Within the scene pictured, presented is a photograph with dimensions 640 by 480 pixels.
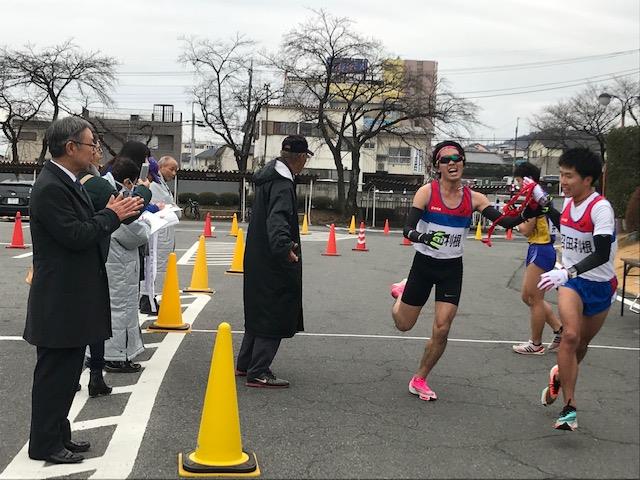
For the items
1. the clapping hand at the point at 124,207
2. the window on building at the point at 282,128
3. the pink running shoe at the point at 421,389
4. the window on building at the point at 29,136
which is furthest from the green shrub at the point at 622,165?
the window on building at the point at 29,136

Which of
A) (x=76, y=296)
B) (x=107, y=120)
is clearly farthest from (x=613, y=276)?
(x=107, y=120)

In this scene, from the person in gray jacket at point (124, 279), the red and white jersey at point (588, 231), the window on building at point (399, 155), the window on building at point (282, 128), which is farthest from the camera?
the window on building at point (399, 155)

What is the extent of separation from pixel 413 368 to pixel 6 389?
11.0 feet

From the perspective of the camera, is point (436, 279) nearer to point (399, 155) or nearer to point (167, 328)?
point (167, 328)

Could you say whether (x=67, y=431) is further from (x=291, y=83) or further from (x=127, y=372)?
(x=291, y=83)

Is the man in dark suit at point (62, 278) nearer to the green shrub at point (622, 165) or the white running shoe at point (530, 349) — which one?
the white running shoe at point (530, 349)

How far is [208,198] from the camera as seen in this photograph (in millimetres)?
46250

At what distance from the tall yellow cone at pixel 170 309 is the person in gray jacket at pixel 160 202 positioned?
40cm

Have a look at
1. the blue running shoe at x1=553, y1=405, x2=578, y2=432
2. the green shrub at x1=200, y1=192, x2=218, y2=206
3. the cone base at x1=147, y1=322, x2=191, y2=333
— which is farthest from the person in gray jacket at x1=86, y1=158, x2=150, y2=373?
the green shrub at x1=200, y1=192, x2=218, y2=206

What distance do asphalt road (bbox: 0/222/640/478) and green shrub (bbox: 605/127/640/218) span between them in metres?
14.2

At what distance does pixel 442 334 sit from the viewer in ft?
16.4

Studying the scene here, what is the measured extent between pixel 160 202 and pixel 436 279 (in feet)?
11.2

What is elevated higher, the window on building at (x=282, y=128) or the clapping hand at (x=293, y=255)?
the window on building at (x=282, y=128)

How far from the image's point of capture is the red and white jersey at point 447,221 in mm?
5039
